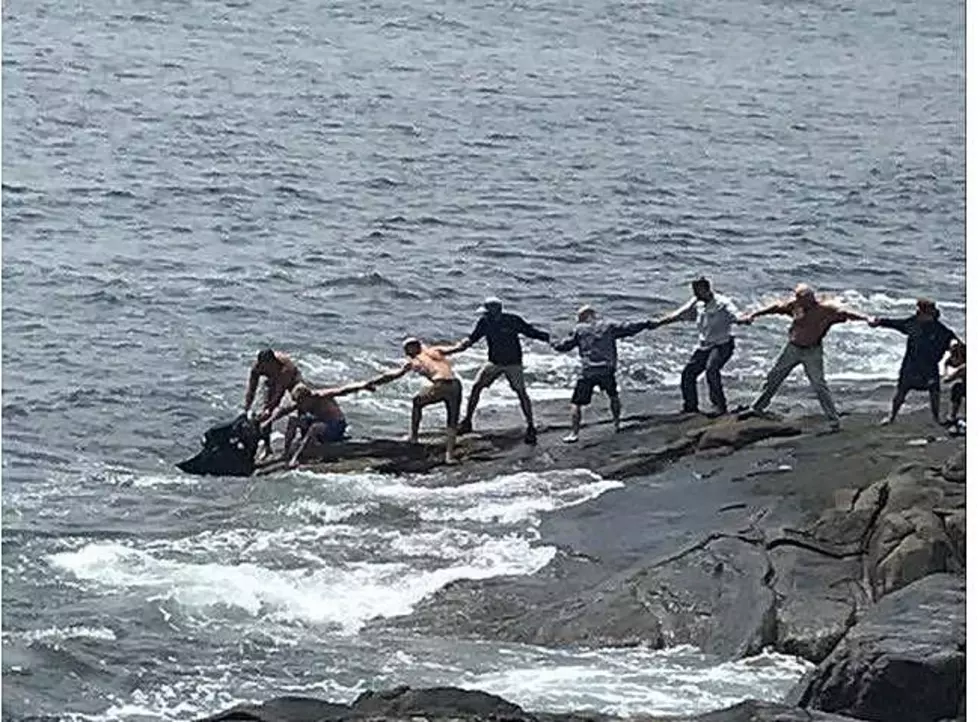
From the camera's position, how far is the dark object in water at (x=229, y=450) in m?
13.1

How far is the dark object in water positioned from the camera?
13148 mm

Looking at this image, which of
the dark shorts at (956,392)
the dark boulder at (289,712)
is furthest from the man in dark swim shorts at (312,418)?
the dark boulder at (289,712)

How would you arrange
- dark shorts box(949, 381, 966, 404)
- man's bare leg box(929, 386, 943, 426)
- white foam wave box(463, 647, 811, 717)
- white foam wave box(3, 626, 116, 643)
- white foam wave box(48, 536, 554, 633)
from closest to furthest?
white foam wave box(463, 647, 811, 717) → white foam wave box(3, 626, 116, 643) → white foam wave box(48, 536, 554, 633) → dark shorts box(949, 381, 966, 404) → man's bare leg box(929, 386, 943, 426)

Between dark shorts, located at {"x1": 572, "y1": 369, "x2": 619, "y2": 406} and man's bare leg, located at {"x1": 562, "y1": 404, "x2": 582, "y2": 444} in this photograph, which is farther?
dark shorts, located at {"x1": 572, "y1": 369, "x2": 619, "y2": 406}

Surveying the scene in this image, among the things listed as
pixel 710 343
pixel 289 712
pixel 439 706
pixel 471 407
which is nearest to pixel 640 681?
pixel 289 712

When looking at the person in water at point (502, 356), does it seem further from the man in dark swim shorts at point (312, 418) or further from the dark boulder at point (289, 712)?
the dark boulder at point (289, 712)

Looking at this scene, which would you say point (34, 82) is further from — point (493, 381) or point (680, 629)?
point (680, 629)

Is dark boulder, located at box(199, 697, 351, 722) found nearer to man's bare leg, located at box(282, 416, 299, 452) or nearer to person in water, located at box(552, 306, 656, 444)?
man's bare leg, located at box(282, 416, 299, 452)

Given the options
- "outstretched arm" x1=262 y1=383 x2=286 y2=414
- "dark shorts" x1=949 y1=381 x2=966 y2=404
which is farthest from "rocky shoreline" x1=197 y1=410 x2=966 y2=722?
"outstretched arm" x1=262 y1=383 x2=286 y2=414

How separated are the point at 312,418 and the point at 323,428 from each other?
0.36 feet

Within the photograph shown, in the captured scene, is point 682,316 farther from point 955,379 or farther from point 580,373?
point 955,379

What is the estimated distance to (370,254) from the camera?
22.8 metres

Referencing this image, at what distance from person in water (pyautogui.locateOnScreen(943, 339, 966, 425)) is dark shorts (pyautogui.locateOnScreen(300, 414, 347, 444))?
3801 millimetres

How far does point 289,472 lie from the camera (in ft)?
42.0
